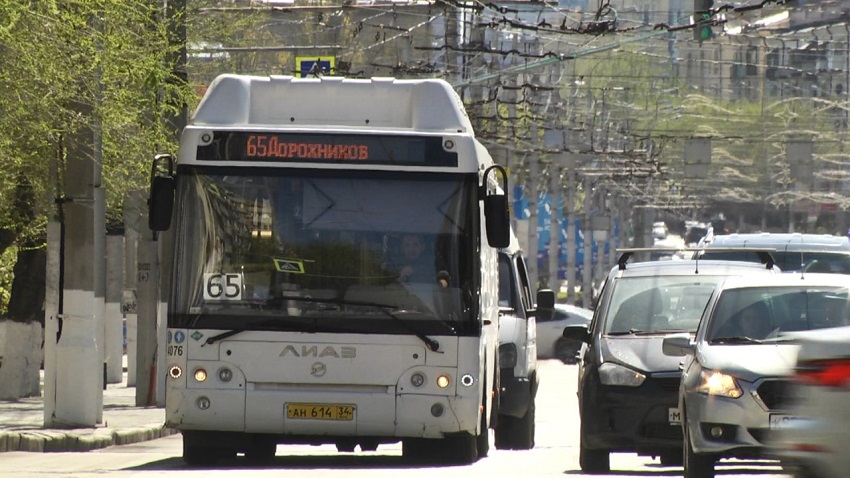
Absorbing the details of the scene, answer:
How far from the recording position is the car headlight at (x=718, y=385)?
1159cm

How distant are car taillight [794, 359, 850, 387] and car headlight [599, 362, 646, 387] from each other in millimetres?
5421

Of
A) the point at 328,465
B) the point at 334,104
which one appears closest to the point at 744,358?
the point at 334,104

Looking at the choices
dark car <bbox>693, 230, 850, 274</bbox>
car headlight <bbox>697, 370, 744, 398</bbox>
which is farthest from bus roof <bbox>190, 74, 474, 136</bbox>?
dark car <bbox>693, 230, 850, 274</bbox>

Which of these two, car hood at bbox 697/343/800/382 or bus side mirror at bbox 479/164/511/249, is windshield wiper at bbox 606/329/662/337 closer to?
bus side mirror at bbox 479/164/511/249

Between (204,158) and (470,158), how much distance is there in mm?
1988

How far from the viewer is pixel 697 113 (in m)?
93.2

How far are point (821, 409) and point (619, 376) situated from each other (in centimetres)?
571

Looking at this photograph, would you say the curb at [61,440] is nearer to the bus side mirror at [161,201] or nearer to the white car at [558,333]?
the bus side mirror at [161,201]

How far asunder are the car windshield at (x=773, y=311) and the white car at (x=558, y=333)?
3186 centimetres

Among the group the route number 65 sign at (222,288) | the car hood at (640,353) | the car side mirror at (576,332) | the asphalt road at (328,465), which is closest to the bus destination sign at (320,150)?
the route number 65 sign at (222,288)

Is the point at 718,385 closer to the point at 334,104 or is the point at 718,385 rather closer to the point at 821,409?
the point at 821,409

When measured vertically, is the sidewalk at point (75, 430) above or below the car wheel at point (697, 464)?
below

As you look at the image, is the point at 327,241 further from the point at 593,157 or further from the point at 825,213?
the point at 825,213

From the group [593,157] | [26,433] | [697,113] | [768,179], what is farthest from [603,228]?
[26,433]
